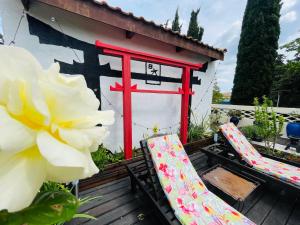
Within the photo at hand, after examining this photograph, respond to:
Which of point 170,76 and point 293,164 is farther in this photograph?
point 170,76

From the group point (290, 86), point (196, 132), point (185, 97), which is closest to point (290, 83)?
point (290, 86)

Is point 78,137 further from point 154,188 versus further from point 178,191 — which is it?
point 178,191

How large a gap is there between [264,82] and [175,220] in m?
9.30

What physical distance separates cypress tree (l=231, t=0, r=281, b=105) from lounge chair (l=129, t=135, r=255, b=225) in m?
8.08

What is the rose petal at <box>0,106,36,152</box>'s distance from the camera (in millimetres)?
211

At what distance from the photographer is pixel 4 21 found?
222 centimetres

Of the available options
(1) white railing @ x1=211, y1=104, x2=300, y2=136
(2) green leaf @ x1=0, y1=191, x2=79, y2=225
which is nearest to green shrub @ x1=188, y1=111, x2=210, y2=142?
(1) white railing @ x1=211, y1=104, x2=300, y2=136

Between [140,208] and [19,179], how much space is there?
222cm

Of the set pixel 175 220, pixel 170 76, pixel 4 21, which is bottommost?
pixel 175 220

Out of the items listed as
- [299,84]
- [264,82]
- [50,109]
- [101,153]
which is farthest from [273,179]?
[299,84]

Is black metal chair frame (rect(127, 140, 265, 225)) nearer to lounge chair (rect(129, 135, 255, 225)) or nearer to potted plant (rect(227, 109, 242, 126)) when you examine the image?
lounge chair (rect(129, 135, 255, 225))

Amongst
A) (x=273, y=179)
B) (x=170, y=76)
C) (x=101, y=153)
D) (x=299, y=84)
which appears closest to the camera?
(x=273, y=179)

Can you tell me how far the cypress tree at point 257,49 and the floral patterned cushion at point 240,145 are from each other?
21.2ft

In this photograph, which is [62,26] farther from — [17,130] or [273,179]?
[273,179]
